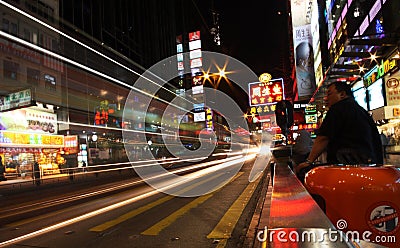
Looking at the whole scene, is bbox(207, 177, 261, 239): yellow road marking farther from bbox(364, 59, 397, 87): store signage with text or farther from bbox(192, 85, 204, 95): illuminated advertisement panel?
bbox(192, 85, 204, 95): illuminated advertisement panel

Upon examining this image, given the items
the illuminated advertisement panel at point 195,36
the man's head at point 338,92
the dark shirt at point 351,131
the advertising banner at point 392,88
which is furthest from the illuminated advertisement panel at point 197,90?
the dark shirt at point 351,131

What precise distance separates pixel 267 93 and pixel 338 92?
15.1 metres

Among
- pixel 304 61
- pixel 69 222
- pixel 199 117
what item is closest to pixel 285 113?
pixel 69 222

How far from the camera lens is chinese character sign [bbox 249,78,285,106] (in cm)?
1803

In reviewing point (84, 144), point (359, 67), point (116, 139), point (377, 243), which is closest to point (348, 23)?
point (359, 67)

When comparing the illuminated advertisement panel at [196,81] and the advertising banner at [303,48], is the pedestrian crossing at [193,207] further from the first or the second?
the illuminated advertisement panel at [196,81]

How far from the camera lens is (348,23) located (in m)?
22.0

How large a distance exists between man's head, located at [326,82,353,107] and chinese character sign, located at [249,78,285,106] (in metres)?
14.7

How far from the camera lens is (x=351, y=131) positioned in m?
3.09

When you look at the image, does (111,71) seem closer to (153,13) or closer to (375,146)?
(375,146)

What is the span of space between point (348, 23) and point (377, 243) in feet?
75.6

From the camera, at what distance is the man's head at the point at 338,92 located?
3377mm

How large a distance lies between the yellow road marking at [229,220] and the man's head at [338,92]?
312 centimetres

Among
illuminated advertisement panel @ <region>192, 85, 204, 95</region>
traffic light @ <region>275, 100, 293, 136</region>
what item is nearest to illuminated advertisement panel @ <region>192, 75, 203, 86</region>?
illuminated advertisement panel @ <region>192, 85, 204, 95</region>
